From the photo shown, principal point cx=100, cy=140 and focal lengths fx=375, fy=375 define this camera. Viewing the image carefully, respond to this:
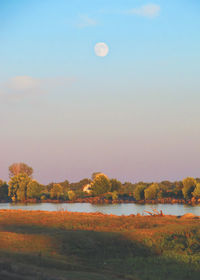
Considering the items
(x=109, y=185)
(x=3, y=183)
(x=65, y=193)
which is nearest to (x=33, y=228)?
(x=109, y=185)

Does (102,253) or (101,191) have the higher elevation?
(101,191)

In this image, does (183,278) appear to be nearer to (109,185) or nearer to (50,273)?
(50,273)

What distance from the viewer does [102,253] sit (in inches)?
690

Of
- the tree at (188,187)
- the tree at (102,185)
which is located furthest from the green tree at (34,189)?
the tree at (188,187)

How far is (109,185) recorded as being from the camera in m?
86.4

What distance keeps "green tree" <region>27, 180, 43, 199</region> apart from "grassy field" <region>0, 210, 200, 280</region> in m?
67.8

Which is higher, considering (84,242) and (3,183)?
(3,183)

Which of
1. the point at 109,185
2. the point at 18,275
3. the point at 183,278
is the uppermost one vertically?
the point at 109,185

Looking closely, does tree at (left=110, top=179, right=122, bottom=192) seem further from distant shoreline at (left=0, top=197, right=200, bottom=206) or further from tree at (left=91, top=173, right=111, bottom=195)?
distant shoreline at (left=0, top=197, right=200, bottom=206)

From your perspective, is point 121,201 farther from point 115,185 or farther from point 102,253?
point 102,253

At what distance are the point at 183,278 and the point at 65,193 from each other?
80.1 meters

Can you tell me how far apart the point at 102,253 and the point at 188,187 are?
56.1 m

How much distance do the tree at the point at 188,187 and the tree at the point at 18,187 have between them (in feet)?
132

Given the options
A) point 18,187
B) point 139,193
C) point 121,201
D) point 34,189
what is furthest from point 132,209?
point 18,187
